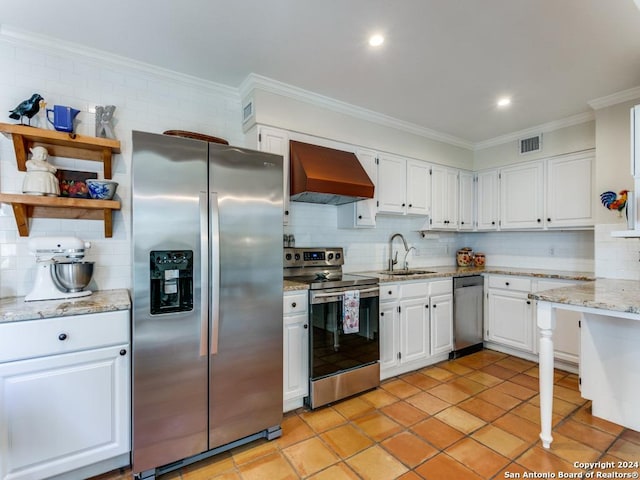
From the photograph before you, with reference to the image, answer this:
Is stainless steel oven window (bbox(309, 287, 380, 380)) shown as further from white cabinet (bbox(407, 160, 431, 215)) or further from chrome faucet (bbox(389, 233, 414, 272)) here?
white cabinet (bbox(407, 160, 431, 215))

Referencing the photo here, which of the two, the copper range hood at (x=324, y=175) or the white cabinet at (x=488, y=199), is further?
the white cabinet at (x=488, y=199)

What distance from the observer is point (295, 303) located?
7.93 ft

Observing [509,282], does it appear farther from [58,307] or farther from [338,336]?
[58,307]

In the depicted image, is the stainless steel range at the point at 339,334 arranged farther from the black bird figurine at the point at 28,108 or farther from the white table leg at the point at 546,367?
the black bird figurine at the point at 28,108

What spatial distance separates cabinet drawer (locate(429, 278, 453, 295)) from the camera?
3.35 meters

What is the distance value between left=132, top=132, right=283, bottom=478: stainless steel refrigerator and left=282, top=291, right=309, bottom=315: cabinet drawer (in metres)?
0.21

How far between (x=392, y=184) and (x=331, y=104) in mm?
1082

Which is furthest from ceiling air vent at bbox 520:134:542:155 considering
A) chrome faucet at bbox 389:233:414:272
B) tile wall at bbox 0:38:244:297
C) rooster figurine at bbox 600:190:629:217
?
tile wall at bbox 0:38:244:297

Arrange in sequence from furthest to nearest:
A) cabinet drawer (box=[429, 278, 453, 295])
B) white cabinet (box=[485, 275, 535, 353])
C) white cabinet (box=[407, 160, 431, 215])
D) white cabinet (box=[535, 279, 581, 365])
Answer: white cabinet (box=[407, 160, 431, 215]) < white cabinet (box=[485, 275, 535, 353]) < cabinet drawer (box=[429, 278, 453, 295]) < white cabinet (box=[535, 279, 581, 365])

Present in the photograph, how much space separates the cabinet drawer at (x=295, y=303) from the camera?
238 centimetres

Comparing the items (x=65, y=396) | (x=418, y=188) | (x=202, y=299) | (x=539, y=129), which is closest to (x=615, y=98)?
(x=539, y=129)

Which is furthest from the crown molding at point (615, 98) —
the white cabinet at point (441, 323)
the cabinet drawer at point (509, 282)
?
the white cabinet at point (441, 323)

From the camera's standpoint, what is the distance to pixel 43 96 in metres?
2.18

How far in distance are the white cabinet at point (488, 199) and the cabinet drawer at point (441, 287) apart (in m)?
1.26
